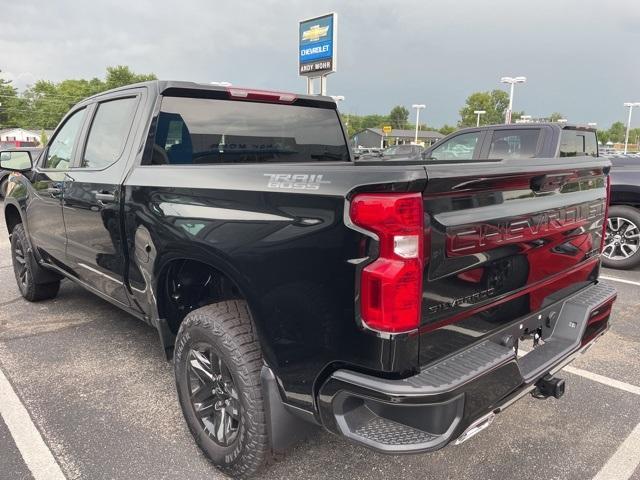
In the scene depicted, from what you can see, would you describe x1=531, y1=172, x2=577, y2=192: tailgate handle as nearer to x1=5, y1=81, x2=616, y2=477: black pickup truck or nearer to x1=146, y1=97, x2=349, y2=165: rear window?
x1=5, y1=81, x2=616, y2=477: black pickup truck

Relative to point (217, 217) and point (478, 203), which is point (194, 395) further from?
point (478, 203)

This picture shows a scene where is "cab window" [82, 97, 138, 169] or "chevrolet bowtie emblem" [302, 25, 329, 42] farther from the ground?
"chevrolet bowtie emblem" [302, 25, 329, 42]

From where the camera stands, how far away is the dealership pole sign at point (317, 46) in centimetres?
1819

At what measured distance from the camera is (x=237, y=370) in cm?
222

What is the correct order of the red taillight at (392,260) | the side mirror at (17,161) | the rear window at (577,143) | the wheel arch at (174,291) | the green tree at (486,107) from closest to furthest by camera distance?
the red taillight at (392,260) < the wheel arch at (174,291) < the side mirror at (17,161) < the rear window at (577,143) < the green tree at (486,107)

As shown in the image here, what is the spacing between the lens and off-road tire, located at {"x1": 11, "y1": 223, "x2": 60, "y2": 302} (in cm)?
475

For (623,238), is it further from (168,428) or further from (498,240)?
(168,428)

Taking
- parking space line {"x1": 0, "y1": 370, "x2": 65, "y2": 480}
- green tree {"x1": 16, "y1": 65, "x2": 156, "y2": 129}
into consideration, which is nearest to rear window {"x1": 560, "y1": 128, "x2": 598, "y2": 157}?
parking space line {"x1": 0, "y1": 370, "x2": 65, "y2": 480}

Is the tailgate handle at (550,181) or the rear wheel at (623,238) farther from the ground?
the tailgate handle at (550,181)

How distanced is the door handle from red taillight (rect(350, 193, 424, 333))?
1887mm

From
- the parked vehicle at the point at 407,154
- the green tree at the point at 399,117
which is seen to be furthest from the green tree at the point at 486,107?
the parked vehicle at the point at 407,154

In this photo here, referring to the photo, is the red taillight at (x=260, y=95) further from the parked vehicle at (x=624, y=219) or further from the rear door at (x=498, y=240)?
the parked vehicle at (x=624, y=219)

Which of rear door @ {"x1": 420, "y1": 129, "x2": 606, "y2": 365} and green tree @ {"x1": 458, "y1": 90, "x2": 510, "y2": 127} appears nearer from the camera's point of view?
rear door @ {"x1": 420, "y1": 129, "x2": 606, "y2": 365}

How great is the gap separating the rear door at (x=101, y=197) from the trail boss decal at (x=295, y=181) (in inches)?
54.0
